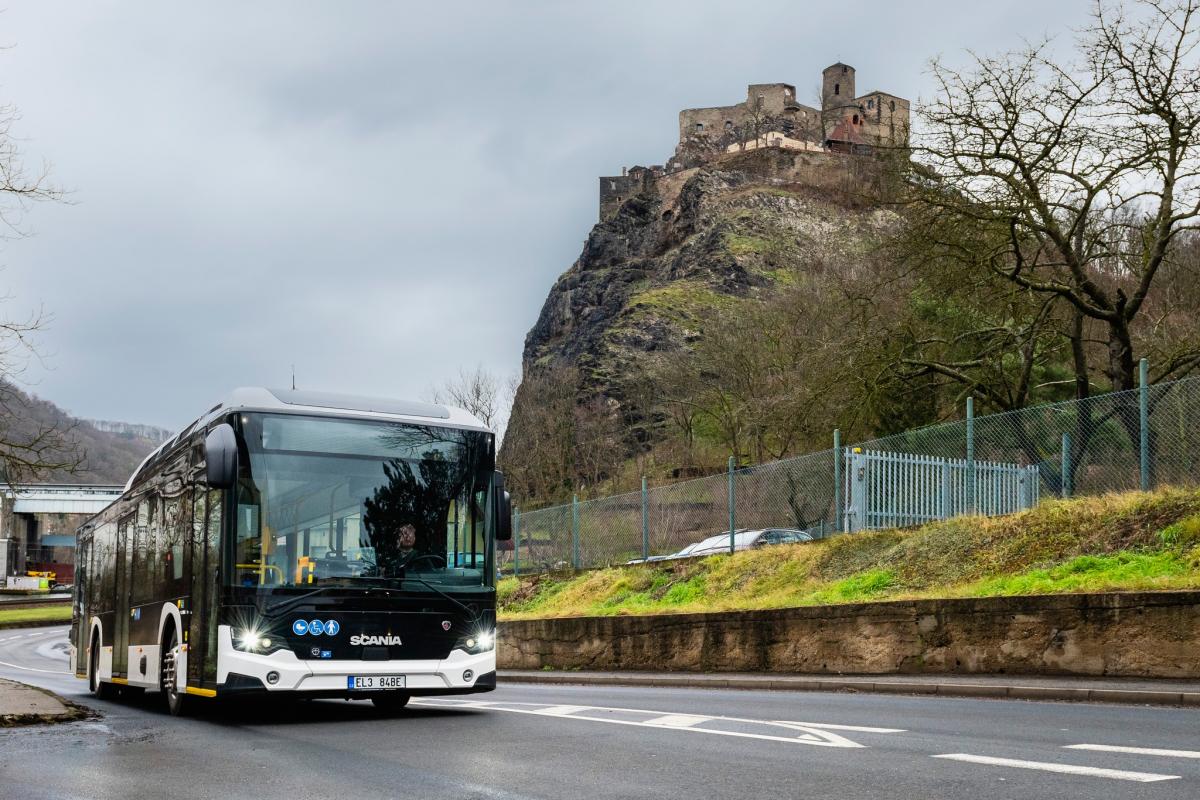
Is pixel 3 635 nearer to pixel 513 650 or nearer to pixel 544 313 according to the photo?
pixel 513 650

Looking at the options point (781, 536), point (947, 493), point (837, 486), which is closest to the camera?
point (947, 493)

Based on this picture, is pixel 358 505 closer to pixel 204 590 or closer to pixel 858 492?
pixel 204 590

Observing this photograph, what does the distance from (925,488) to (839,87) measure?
134469mm

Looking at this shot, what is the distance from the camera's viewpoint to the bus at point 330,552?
12.2 m

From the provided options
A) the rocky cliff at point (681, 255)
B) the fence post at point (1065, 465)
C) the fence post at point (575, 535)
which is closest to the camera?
the fence post at point (1065, 465)

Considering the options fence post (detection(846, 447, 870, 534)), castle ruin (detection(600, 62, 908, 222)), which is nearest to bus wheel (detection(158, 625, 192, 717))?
fence post (detection(846, 447, 870, 534))

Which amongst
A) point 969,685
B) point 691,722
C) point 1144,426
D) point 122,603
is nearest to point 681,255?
point 1144,426

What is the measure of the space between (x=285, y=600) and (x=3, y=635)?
5895 cm

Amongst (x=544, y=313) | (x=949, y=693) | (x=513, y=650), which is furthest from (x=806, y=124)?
(x=949, y=693)

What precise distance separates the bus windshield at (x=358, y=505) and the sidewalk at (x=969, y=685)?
5396mm

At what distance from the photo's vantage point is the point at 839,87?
149750 millimetres

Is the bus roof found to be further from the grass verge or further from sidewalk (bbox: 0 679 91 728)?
the grass verge

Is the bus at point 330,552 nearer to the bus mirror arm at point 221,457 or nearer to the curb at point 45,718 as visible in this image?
the bus mirror arm at point 221,457

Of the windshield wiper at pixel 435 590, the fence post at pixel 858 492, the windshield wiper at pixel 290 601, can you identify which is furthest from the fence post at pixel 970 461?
the windshield wiper at pixel 290 601
